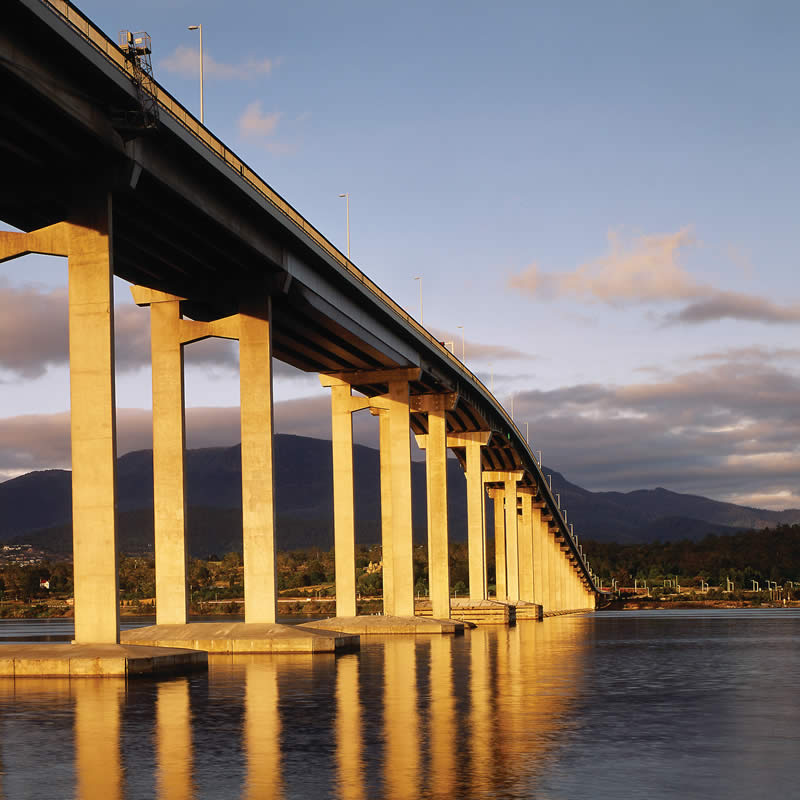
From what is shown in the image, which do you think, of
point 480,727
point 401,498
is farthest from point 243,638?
point 401,498

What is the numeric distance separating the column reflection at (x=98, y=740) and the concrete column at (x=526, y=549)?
365ft

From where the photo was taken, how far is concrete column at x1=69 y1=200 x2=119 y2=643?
3422cm

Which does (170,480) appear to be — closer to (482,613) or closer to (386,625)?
(386,625)

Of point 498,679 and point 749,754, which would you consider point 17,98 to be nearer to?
point 498,679

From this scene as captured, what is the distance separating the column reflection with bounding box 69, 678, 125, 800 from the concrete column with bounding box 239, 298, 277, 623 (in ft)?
66.0

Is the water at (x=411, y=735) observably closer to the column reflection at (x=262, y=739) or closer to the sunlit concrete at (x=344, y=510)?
the column reflection at (x=262, y=739)

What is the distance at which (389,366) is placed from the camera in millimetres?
72000

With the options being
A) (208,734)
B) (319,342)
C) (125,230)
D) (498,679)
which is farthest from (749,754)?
(319,342)

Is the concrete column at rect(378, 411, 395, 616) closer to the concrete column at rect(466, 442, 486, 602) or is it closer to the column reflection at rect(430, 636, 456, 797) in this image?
the concrete column at rect(466, 442, 486, 602)

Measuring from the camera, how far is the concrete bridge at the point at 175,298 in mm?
33062

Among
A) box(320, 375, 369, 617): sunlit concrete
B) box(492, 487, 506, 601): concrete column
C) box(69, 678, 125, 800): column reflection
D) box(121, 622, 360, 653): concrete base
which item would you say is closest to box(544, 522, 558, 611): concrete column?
box(492, 487, 506, 601): concrete column

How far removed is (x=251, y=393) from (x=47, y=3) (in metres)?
22.4

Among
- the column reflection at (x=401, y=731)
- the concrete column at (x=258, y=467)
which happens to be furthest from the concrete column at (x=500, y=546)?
the column reflection at (x=401, y=731)

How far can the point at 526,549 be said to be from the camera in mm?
142000
